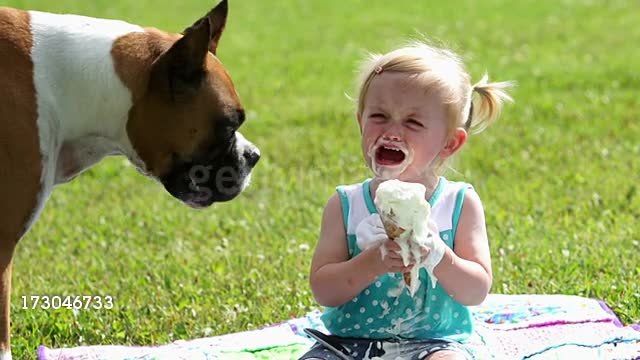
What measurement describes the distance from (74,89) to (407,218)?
1460mm

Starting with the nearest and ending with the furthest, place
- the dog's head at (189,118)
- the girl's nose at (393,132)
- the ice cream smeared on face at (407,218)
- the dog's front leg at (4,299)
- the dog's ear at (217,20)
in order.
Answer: the ice cream smeared on face at (407,218)
the girl's nose at (393,132)
the dog's front leg at (4,299)
the dog's head at (189,118)
the dog's ear at (217,20)

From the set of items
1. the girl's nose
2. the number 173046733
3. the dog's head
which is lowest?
the number 173046733

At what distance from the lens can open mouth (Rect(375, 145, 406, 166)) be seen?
4184 millimetres

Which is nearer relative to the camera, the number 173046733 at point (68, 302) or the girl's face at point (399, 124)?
the girl's face at point (399, 124)

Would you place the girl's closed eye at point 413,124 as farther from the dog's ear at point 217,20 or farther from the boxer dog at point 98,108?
the dog's ear at point 217,20

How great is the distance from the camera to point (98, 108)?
445 centimetres

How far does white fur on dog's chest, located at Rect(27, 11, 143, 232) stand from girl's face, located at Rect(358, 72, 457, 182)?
96 cm

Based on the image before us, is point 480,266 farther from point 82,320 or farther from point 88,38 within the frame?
point 82,320

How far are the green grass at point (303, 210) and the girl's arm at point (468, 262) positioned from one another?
132cm

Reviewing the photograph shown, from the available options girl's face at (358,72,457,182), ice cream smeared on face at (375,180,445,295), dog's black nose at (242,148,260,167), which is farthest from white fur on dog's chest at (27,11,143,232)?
ice cream smeared on face at (375,180,445,295)

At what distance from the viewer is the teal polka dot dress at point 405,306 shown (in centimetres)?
429

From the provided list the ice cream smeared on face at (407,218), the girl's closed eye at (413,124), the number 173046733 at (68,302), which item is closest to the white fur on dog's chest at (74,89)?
the girl's closed eye at (413,124)

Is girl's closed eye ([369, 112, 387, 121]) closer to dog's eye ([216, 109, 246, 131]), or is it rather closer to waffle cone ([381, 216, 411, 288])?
waffle cone ([381, 216, 411, 288])

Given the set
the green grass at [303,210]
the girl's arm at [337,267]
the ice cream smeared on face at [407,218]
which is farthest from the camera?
the green grass at [303,210]
